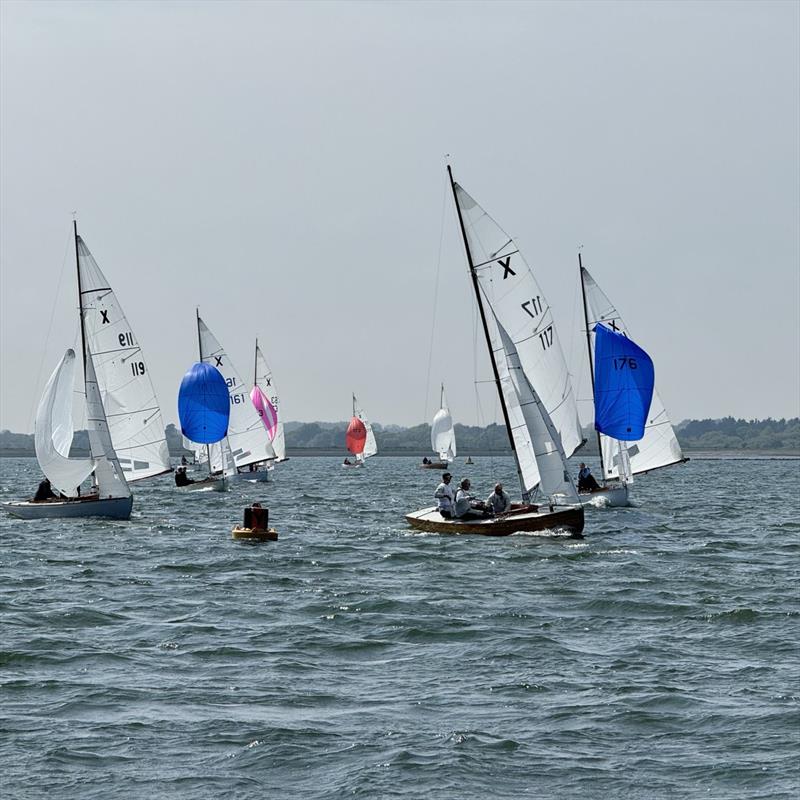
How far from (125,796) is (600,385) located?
3634cm

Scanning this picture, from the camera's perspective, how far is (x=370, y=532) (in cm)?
3578

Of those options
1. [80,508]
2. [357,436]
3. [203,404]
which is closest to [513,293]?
[80,508]

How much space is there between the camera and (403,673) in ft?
50.9

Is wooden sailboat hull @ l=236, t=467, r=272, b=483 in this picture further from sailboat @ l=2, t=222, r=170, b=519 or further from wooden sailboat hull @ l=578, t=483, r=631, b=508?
wooden sailboat hull @ l=578, t=483, r=631, b=508

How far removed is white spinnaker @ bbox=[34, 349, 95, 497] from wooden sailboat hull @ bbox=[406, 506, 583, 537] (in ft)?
40.6

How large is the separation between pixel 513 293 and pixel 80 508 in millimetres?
14218

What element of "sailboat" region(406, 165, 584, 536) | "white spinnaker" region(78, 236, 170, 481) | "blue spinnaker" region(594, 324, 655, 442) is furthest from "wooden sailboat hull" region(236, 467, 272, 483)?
"sailboat" region(406, 165, 584, 536)

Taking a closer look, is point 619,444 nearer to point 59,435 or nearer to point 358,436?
point 59,435

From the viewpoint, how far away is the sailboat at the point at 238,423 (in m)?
62.8

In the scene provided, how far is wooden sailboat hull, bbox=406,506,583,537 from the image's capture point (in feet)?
99.6

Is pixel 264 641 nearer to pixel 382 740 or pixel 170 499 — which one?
pixel 382 740

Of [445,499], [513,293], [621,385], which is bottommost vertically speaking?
[445,499]

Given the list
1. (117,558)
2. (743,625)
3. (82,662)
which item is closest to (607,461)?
(117,558)

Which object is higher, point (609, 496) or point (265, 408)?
point (265, 408)
